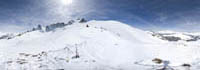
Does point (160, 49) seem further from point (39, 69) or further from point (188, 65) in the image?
point (39, 69)

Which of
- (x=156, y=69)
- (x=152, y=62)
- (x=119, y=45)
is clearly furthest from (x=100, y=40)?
(x=156, y=69)

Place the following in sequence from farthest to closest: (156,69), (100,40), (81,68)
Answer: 1. (100,40)
2. (81,68)
3. (156,69)

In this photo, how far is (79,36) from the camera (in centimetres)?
3195

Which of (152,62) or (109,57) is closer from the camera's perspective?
(152,62)

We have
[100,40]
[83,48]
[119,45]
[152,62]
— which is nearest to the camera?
[152,62]

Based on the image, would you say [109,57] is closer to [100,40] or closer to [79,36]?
[100,40]

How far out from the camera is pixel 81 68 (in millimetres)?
15547

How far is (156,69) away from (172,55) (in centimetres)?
676

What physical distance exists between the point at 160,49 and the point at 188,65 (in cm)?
791

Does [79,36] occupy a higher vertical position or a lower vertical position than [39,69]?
higher

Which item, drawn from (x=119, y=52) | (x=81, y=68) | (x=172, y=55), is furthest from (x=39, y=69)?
(x=172, y=55)

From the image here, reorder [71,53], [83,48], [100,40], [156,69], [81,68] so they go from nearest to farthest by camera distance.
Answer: [156,69] → [81,68] → [71,53] → [83,48] → [100,40]

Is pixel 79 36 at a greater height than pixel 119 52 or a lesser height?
greater

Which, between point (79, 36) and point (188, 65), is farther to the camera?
point (79, 36)
